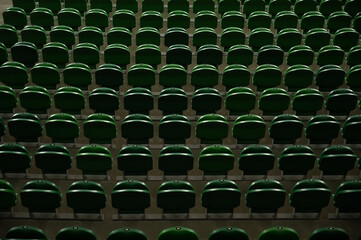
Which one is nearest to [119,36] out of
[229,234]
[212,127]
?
[212,127]

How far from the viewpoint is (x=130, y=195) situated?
23.3 ft

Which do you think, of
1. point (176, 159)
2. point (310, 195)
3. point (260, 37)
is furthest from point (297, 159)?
point (260, 37)

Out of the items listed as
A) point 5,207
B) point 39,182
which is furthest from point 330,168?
point 5,207

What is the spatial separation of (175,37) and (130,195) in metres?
4.25

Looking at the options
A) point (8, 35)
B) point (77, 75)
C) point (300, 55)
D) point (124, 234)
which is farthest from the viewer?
point (8, 35)

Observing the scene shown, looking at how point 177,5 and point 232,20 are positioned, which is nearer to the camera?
point 232,20

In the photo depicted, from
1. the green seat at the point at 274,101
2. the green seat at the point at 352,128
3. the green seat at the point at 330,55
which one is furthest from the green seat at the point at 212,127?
the green seat at the point at 330,55

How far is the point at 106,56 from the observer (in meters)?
9.80

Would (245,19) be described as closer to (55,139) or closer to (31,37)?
(31,37)

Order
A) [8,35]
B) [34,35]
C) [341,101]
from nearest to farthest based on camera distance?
[341,101]
[34,35]
[8,35]

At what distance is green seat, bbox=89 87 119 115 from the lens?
8711mm

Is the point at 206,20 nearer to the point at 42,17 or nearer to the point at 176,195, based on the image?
the point at 42,17

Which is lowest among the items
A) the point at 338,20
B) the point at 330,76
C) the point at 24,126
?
the point at 24,126

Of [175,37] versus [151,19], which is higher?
[151,19]
